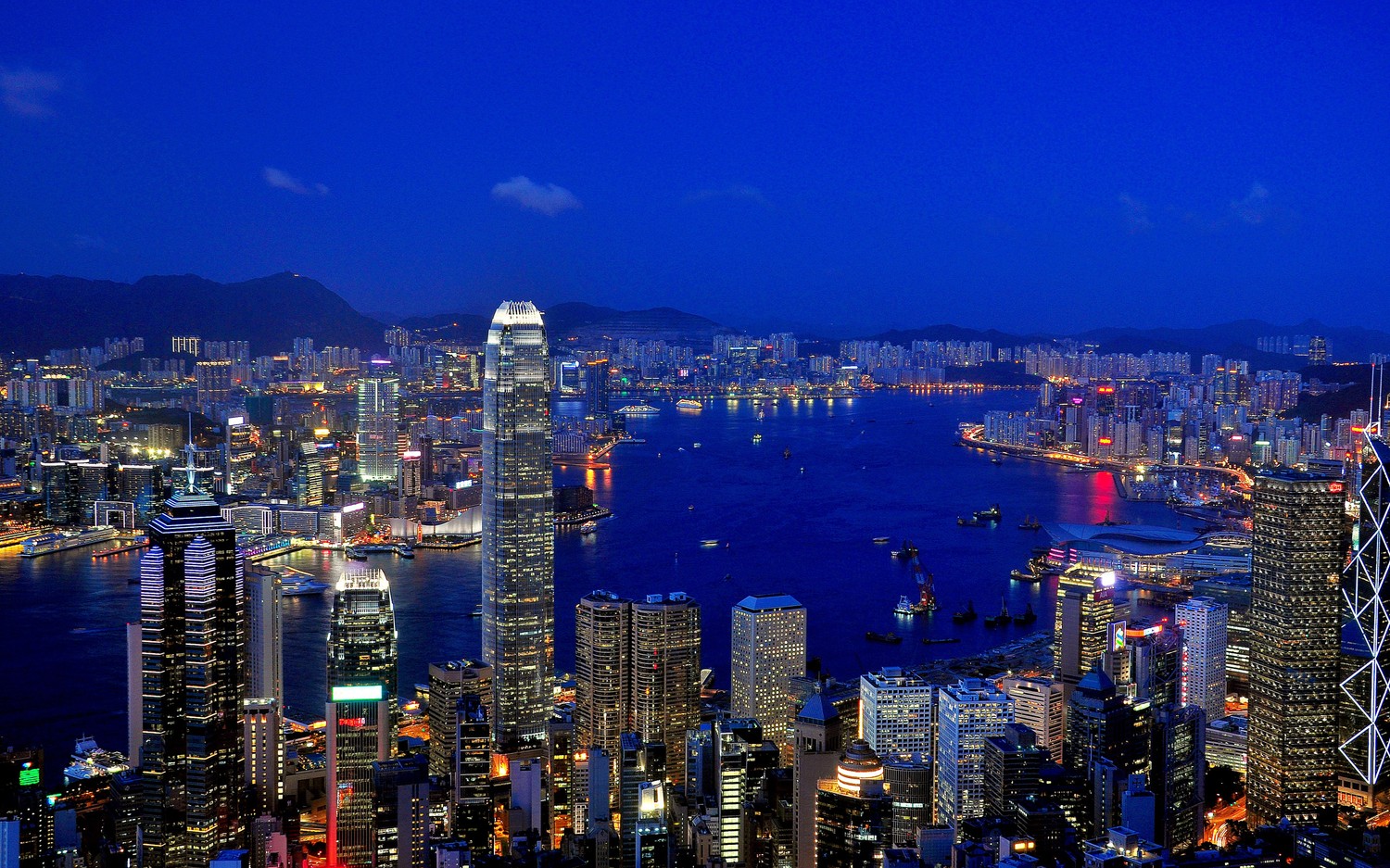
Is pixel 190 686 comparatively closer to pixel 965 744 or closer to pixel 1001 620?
pixel 965 744

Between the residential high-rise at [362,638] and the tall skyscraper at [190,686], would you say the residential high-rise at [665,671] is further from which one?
the tall skyscraper at [190,686]

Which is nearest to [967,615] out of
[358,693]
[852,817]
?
[852,817]

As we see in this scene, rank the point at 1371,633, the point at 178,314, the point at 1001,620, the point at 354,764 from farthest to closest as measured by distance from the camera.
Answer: the point at 178,314 < the point at 1001,620 < the point at 1371,633 < the point at 354,764

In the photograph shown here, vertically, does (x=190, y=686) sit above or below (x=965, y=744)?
above

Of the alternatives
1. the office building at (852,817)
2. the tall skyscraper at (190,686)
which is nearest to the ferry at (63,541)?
the tall skyscraper at (190,686)

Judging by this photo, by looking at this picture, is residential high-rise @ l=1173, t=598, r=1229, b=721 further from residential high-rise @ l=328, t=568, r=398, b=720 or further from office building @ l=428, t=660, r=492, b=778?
residential high-rise @ l=328, t=568, r=398, b=720

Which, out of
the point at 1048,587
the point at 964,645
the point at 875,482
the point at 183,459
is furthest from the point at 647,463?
the point at 964,645

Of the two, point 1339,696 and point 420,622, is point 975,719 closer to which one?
point 1339,696
